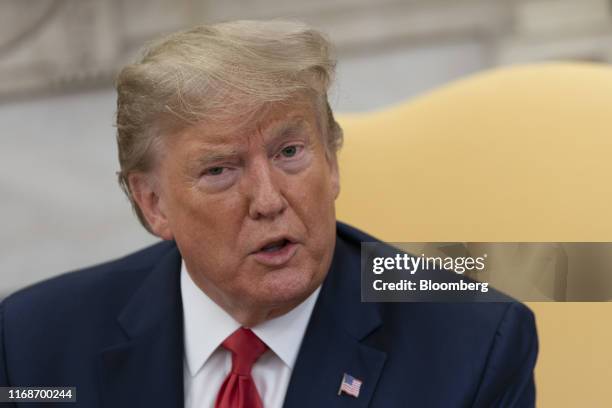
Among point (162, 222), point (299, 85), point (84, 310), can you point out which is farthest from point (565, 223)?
point (84, 310)

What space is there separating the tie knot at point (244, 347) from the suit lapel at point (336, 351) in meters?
0.06

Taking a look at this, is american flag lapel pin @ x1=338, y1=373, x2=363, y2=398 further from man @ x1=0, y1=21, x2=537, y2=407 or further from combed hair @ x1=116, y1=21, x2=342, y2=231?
combed hair @ x1=116, y1=21, x2=342, y2=231

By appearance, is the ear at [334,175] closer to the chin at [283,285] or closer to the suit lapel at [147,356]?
the chin at [283,285]

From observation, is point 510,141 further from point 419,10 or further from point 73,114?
point 73,114

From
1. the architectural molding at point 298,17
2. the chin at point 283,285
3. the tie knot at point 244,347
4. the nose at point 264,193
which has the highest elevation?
the architectural molding at point 298,17

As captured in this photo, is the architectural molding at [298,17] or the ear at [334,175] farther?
the architectural molding at [298,17]

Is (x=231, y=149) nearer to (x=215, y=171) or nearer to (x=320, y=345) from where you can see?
(x=215, y=171)

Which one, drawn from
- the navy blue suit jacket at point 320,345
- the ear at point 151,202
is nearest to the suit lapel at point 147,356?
the navy blue suit jacket at point 320,345

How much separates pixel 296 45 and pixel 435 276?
1.15 ft

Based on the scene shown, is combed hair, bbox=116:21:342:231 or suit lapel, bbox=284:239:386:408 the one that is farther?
suit lapel, bbox=284:239:386:408

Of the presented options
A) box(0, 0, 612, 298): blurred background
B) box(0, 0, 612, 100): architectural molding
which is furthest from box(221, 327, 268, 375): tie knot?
box(0, 0, 612, 100): architectural molding

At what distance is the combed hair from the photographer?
1086 mm

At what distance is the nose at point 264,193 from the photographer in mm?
1093

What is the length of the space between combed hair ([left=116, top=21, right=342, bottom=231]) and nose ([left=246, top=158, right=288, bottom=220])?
0.06 m
